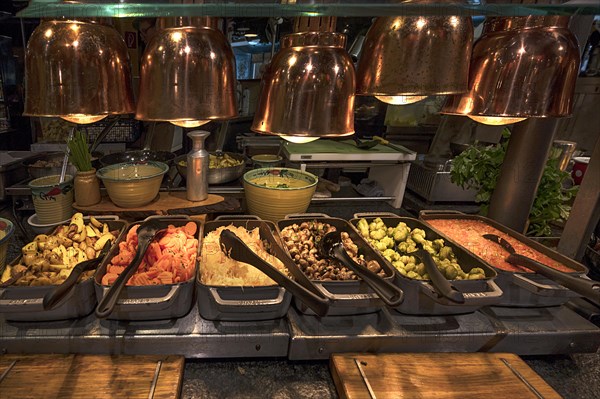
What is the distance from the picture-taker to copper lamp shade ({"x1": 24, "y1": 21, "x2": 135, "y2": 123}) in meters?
0.68

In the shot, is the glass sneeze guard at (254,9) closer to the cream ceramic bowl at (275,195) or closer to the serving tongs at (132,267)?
the serving tongs at (132,267)

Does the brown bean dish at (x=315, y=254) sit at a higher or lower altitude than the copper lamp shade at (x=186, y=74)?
lower

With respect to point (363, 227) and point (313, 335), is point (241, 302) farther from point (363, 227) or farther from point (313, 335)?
point (363, 227)

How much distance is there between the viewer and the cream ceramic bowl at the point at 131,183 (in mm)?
1751

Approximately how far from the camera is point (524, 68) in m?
0.79

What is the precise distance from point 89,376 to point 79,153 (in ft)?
3.91

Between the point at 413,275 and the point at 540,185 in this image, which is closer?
the point at 413,275

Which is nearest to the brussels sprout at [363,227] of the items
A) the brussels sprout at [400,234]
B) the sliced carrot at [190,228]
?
the brussels sprout at [400,234]

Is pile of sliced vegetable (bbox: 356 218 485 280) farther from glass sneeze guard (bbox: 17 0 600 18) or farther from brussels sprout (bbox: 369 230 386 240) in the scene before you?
glass sneeze guard (bbox: 17 0 600 18)

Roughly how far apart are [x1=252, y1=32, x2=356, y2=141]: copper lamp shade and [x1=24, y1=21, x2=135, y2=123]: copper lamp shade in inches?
14.4

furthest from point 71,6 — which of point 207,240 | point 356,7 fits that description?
point 207,240

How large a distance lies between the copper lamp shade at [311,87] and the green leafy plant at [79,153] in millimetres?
1464

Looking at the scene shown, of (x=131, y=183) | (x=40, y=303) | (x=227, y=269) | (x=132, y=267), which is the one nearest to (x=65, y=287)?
(x=40, y=303)

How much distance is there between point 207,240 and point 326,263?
1.89 feet
